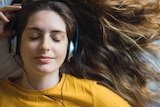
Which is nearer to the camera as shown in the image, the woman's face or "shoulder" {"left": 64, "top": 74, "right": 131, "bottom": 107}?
the woman's face

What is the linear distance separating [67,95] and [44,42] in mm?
240

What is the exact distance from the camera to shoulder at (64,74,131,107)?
1280 mm

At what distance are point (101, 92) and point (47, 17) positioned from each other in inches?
13.8

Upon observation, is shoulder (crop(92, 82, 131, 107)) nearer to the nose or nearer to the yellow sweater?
the yellow sweater

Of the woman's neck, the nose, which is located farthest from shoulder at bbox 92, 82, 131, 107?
the nose

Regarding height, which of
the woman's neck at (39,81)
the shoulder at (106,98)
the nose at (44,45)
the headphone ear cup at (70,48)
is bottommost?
the shoulder at (106,98)

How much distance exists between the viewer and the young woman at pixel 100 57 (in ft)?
4.04

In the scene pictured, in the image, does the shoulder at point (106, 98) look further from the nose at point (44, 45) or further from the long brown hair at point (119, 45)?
the nose at point (44, 45)

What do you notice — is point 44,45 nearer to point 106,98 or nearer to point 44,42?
point 44,42

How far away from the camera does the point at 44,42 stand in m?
1.15

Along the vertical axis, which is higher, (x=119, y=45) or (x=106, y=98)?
(x=119, y=45)

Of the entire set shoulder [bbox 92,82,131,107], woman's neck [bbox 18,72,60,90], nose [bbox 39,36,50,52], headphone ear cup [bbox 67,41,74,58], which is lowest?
shoulder [bbox 92,82,131,107]

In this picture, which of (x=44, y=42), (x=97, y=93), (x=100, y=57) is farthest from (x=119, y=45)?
(x=44, y=42)

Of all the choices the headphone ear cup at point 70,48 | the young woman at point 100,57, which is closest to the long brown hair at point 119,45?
the young woman at point 100,57
